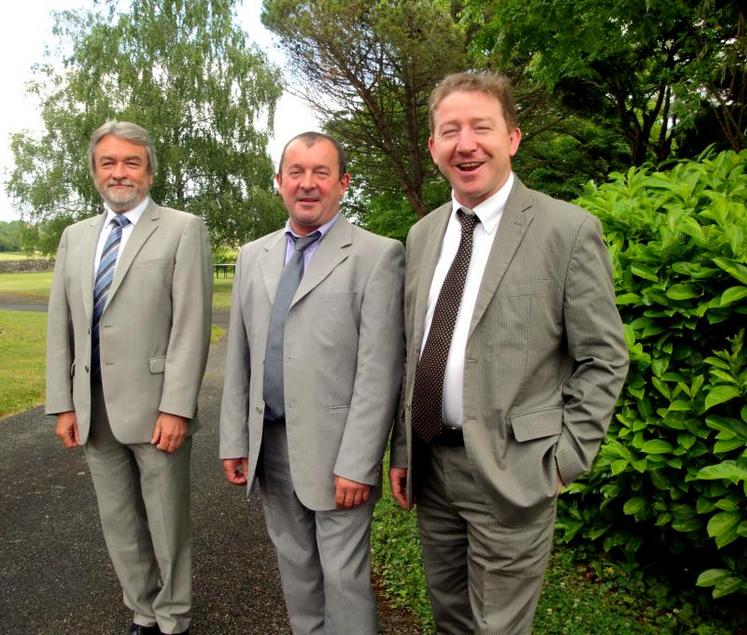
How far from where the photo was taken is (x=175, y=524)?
300 centimetres

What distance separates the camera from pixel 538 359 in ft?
6.70

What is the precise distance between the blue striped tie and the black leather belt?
173 centimetres

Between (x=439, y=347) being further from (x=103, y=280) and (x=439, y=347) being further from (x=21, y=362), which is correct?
(x=21, y=362)

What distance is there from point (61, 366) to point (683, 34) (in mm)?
6463

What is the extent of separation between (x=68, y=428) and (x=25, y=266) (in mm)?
56004

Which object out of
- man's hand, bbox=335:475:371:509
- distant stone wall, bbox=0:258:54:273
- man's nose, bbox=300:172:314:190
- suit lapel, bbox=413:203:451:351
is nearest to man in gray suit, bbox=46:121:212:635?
man's nose, bbox=300:172:314:190

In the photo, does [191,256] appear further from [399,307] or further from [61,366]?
A: [399,307]

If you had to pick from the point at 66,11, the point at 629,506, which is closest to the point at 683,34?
the point at 629,506

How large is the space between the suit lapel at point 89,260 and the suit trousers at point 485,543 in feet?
5.68

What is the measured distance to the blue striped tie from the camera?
2926mm

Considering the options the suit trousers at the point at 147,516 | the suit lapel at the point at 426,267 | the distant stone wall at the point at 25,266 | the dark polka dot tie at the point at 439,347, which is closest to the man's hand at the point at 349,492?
the dark polka dot tie at the point at 439,347

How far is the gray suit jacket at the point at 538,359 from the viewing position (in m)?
2.00

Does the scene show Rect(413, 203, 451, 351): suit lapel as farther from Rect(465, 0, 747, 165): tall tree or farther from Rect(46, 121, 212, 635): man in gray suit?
Rect(465, 0, 747, 165): tall tree

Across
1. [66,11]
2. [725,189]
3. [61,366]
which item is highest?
[66,11]
